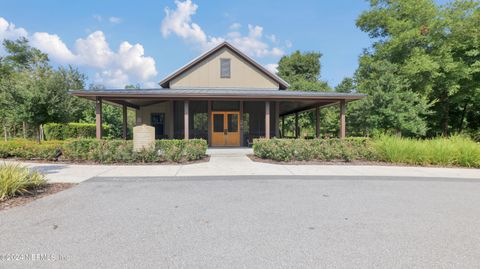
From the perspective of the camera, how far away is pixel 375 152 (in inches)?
401

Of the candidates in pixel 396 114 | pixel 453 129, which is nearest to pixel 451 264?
pixel 396 114

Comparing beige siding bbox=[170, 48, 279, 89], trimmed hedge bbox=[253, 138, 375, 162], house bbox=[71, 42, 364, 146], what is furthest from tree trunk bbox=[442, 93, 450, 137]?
beige siding bbox=[170, 48, 279, 89]

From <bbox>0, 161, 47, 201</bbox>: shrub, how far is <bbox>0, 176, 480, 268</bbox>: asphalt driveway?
662 millimetres

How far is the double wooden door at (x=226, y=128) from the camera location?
15.5 metres

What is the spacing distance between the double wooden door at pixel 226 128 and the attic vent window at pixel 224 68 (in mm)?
2939

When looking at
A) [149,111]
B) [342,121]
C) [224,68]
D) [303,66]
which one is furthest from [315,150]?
[303,66]

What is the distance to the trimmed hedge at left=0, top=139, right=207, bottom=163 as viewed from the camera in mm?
9227

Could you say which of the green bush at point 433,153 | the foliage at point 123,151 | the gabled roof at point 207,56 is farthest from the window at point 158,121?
the green bush at point 433,153

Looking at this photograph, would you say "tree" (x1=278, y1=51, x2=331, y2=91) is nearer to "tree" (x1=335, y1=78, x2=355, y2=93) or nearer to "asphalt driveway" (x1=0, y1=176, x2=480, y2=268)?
"tree" (x1=335, y1=78, x2=355, y2=93)

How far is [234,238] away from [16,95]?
1411 cm

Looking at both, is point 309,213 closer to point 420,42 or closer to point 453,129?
point 420,42

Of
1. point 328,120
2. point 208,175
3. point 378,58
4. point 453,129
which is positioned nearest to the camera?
point 208,175

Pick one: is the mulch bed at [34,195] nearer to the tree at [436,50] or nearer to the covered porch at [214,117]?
the covered porch at [214,117]

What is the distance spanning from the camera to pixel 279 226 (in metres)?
3.49
